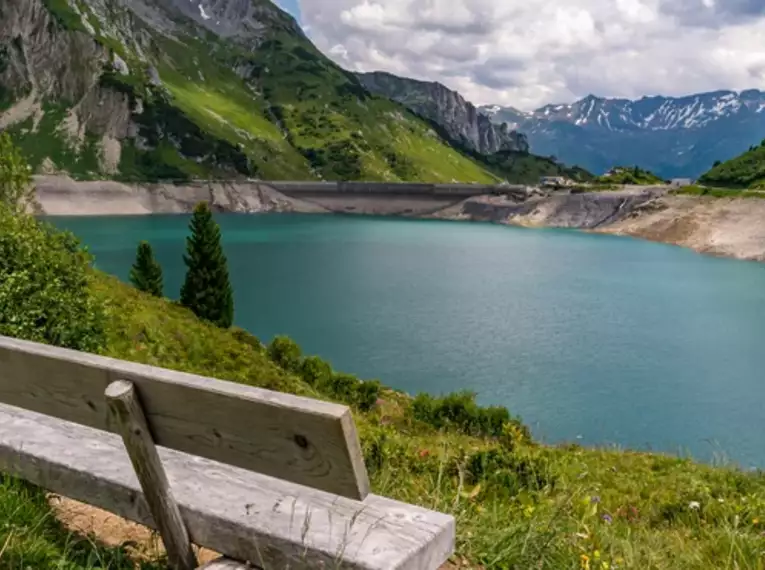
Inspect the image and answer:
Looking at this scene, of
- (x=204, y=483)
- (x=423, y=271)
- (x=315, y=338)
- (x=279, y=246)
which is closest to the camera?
(x=204, y=483)

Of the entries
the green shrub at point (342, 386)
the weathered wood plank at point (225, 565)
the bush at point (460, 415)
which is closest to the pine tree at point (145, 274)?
the green shrub at point (342, 386)

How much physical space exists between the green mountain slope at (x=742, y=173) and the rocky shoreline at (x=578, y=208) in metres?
17.7

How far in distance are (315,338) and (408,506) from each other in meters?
47.2

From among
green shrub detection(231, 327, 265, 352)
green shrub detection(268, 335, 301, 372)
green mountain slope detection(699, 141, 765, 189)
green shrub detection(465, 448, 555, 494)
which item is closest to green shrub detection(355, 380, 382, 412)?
green shrub detection(268, 335, 301, 372)

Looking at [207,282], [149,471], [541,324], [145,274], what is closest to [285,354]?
[207,282]

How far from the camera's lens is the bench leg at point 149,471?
3590mm

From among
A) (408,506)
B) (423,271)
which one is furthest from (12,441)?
(423,271)

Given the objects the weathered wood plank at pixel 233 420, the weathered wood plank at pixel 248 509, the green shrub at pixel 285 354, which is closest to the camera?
the weathered wood plank at pixel 233 420

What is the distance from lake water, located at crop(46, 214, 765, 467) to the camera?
37.4m

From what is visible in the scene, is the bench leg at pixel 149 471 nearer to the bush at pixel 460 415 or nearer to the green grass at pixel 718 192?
the bush at pixel 460 415

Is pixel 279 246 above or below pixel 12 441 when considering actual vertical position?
below

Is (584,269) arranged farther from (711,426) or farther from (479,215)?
(479,215)

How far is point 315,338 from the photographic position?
5075cm

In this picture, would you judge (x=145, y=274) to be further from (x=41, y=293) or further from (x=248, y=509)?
(x=248, y=509)
